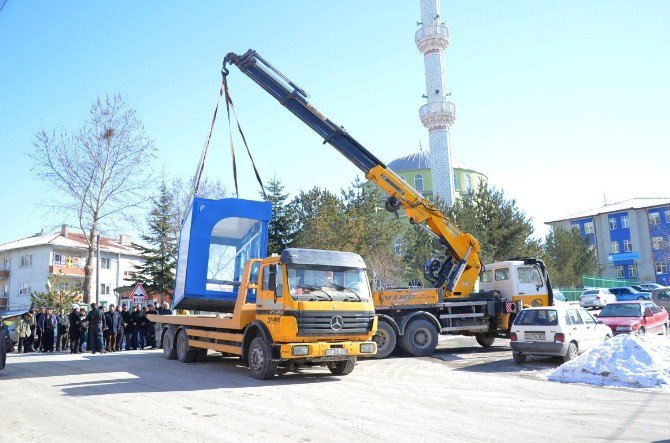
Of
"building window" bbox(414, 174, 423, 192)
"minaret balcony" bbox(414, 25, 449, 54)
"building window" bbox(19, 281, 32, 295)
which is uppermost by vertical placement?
"minaret balcony" bbox(414, 25, 449, 54)

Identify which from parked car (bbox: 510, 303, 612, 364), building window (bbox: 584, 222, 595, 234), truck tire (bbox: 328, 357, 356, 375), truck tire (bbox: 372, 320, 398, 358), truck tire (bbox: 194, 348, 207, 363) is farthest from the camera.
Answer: building window (bbox: 584, 222, 595, 234)

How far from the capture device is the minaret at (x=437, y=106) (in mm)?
52844

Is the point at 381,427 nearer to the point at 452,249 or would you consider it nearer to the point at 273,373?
the point at 273,373

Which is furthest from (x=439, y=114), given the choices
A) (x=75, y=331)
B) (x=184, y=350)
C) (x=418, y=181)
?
(x=184, y=350)

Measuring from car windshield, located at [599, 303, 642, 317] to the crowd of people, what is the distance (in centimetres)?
1557

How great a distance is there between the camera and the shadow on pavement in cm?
1038

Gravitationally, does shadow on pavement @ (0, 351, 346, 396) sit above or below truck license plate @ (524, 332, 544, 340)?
below

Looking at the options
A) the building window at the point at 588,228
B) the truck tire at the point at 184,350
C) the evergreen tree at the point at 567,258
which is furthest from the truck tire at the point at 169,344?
the building window at the point at 588,228

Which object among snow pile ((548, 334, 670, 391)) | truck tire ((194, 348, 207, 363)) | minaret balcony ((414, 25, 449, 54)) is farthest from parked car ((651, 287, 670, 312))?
minaret balcony ((414, 25, 449, 54))

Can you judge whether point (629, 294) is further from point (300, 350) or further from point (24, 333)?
point (24, 333)

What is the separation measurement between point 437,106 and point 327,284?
4451 cm

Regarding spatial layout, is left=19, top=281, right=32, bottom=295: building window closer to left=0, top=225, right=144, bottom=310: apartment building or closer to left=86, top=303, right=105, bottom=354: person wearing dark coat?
left=0, top=225, right=144, bottom=310: apartment building

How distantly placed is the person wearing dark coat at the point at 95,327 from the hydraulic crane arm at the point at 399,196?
30.1ft

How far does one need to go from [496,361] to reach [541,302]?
11.7ft
